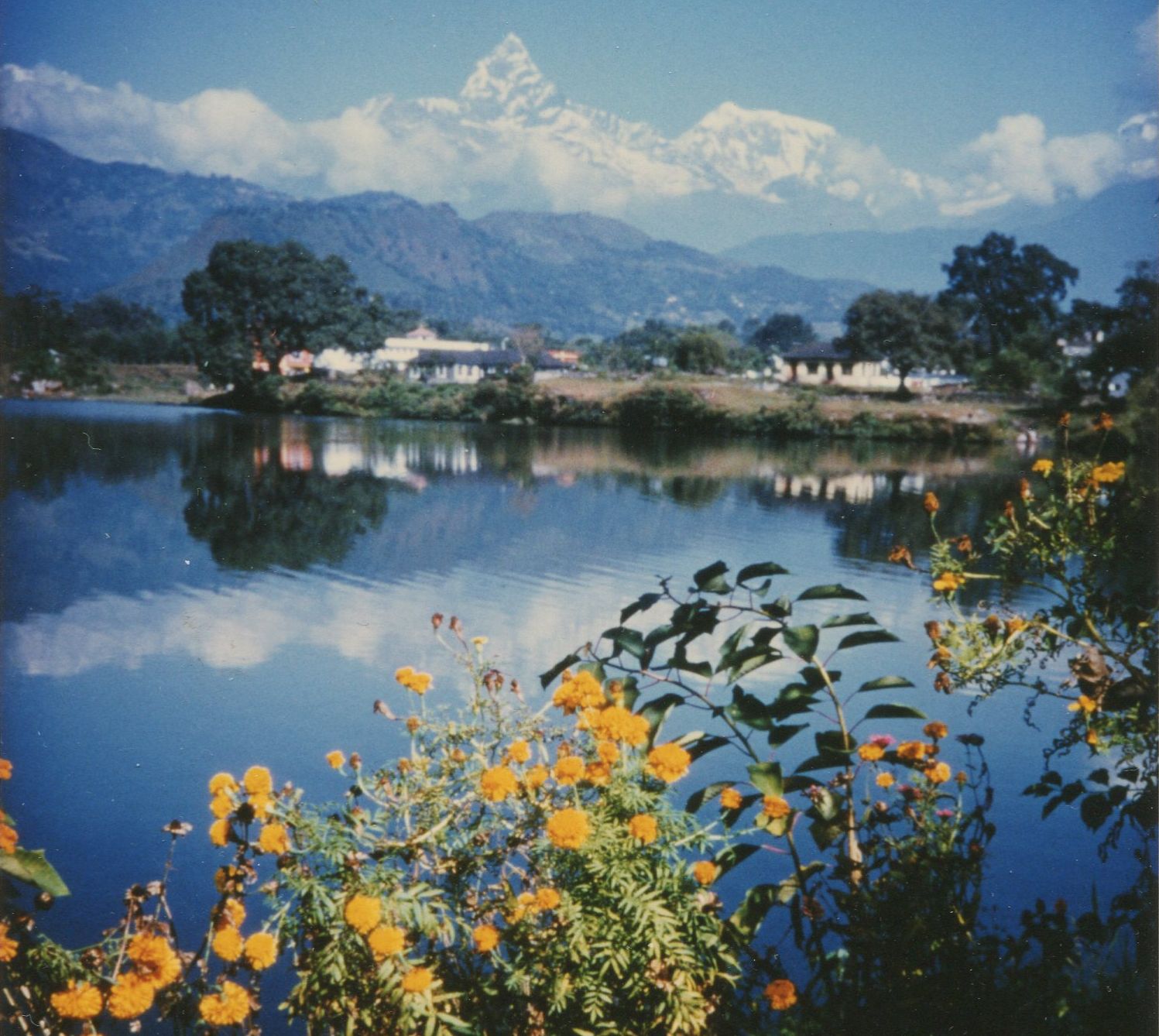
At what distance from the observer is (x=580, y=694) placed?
5.18 feet

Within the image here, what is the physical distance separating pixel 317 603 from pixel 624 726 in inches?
149

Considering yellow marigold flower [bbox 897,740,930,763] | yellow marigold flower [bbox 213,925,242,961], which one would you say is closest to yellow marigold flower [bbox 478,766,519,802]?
yellow marigold flower [bbox 213,925,242,961]

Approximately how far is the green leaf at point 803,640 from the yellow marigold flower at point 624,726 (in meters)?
0.29

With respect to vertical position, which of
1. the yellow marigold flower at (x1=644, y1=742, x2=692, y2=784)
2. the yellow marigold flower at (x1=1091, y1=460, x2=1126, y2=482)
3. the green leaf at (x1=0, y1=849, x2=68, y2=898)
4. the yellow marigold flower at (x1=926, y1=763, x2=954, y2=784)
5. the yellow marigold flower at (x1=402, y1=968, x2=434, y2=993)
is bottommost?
the yellow marigold flower at (x1=402, y1=968, x2=434, y2=993)

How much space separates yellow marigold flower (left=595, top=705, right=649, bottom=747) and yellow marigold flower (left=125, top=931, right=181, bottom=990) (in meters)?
0.71

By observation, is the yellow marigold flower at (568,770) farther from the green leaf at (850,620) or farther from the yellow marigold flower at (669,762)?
the green leaf at (850,620)

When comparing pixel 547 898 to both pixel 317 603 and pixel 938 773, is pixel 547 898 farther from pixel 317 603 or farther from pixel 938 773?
pixel 317 603

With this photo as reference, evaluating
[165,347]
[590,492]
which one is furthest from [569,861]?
[165,347]

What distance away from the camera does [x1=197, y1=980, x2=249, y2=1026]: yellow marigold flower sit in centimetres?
146

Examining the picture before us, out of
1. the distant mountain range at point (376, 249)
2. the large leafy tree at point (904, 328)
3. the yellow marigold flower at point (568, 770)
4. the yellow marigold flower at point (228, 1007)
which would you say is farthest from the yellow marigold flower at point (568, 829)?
the large leafy tree at point (904, 328)

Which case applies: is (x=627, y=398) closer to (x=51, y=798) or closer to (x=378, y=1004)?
(x=51, y=798)

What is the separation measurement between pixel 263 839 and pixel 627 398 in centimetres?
1545

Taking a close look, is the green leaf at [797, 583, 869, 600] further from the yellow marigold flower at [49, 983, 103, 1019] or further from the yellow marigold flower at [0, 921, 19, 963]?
the yellow marigold flower at [0, 921, 19, 963]

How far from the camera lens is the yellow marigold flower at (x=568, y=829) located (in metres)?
1.42
